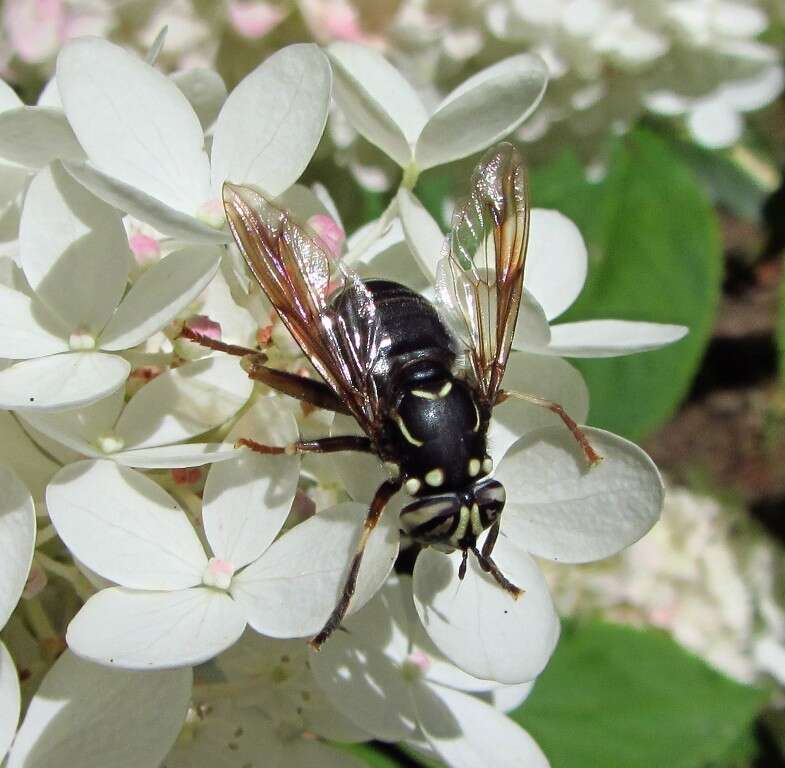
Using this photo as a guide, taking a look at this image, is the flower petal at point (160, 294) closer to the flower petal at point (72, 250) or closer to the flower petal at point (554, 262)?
the flower petal at point (72, 250)

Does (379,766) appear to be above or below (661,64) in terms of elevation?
below

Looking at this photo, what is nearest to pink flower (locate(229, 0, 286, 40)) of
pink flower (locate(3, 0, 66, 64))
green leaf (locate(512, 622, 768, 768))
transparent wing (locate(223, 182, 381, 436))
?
pink flower (locate(3, 0, 66, 64))

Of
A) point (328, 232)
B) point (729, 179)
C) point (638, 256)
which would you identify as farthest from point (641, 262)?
point (328, 232)

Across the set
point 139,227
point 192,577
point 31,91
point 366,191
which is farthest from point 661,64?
point 192,577

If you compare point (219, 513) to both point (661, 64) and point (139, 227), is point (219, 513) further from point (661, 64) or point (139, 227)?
point (661, 64)

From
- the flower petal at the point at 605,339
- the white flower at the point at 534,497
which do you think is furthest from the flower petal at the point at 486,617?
the flower petal at the point at 605,339

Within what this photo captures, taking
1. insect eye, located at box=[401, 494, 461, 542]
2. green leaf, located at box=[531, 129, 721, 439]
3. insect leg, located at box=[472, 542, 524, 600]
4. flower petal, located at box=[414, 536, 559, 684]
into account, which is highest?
insect eye, located at box=[401, 494, 461, 542]

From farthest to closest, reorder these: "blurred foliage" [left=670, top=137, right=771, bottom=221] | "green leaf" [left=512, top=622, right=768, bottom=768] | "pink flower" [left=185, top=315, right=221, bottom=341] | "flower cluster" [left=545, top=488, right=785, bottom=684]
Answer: "blurred foliage" [left=670, top=137, right=771, bottom=221] → "flower cluster" [left=545, top=488, right=785, bottom=684] → "green leaf" [left=512, top=622, right=768, bottom=768] → "pink flower" [left=185, top=315, right=221, bottom=341]

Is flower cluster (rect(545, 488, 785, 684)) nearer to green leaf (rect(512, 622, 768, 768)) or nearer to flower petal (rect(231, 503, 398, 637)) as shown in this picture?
green leaf (rect(512, 622, 768, 768))
